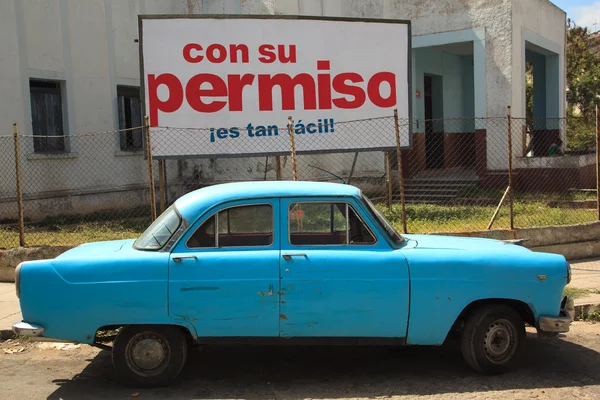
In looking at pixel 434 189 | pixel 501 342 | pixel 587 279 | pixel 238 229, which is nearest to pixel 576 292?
pixel 587 279

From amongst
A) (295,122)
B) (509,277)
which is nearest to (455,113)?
(295,122)

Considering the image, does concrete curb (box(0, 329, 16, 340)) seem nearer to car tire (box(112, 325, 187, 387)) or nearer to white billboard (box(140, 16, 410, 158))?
car tire (box(112, 325, 187, 387))

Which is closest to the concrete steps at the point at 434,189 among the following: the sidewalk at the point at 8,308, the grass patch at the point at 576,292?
the grass patch at the point at 576,292

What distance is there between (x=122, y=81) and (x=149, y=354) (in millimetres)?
11536

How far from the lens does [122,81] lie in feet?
48.7

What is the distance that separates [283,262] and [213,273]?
54cm

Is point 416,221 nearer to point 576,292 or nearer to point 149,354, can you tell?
point 576,292

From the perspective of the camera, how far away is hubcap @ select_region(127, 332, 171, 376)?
4605mm

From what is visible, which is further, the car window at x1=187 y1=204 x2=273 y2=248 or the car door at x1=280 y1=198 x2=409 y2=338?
the car window at x1=187 y1=204 x2=273 y2=248

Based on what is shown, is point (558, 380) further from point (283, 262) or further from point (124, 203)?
point (124, 203)

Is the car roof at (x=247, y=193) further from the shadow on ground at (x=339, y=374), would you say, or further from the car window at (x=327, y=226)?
the shadow on ground at (x=339, y=374)

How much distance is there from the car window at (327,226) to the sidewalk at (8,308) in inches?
139

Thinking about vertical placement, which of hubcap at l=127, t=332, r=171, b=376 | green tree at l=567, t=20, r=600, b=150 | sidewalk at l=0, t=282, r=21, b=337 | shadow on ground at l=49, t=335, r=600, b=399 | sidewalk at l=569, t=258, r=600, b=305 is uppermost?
green tree at l=567, t=20, r=600, b=150

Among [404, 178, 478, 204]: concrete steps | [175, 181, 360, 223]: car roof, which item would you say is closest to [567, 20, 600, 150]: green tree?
[404, 178, 478, 204]: concrete steps
